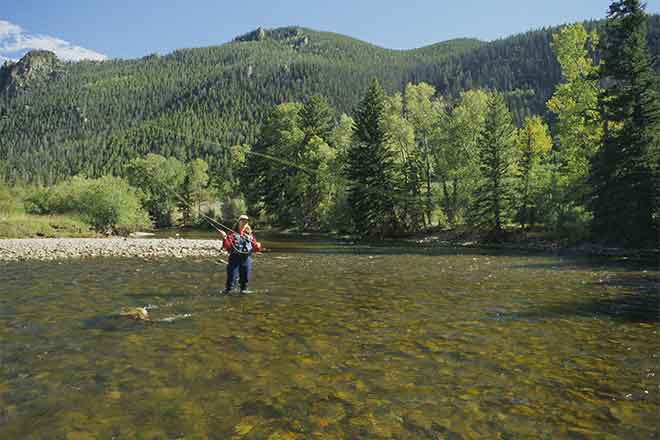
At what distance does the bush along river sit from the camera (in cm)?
504

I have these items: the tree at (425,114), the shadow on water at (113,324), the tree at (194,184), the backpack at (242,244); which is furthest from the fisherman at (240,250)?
the tree at (194,184)

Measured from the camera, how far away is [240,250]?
42.3ft

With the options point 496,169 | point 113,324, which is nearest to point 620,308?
point 113,324

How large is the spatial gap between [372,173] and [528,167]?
14.5 meters

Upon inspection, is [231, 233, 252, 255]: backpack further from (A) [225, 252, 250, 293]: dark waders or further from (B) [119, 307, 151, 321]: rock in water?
(B) [119, 307, 151, 321]: rock in water

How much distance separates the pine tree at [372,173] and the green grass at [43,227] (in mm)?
24673

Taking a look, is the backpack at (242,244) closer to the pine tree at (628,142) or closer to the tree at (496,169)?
the pine tree at (628,142)

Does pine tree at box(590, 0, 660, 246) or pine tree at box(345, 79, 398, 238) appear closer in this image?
pine tree at box(590, 0, 660, 246)

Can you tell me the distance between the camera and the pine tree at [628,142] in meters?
26.8

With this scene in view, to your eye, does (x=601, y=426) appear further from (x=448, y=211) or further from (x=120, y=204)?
(x=120, y=204)

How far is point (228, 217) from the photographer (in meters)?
74.4

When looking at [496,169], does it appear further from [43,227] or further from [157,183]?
[157,183]

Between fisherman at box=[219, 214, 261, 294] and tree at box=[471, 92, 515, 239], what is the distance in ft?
89.9

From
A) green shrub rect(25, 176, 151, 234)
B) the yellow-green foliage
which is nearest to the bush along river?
the yellow-green foliage
